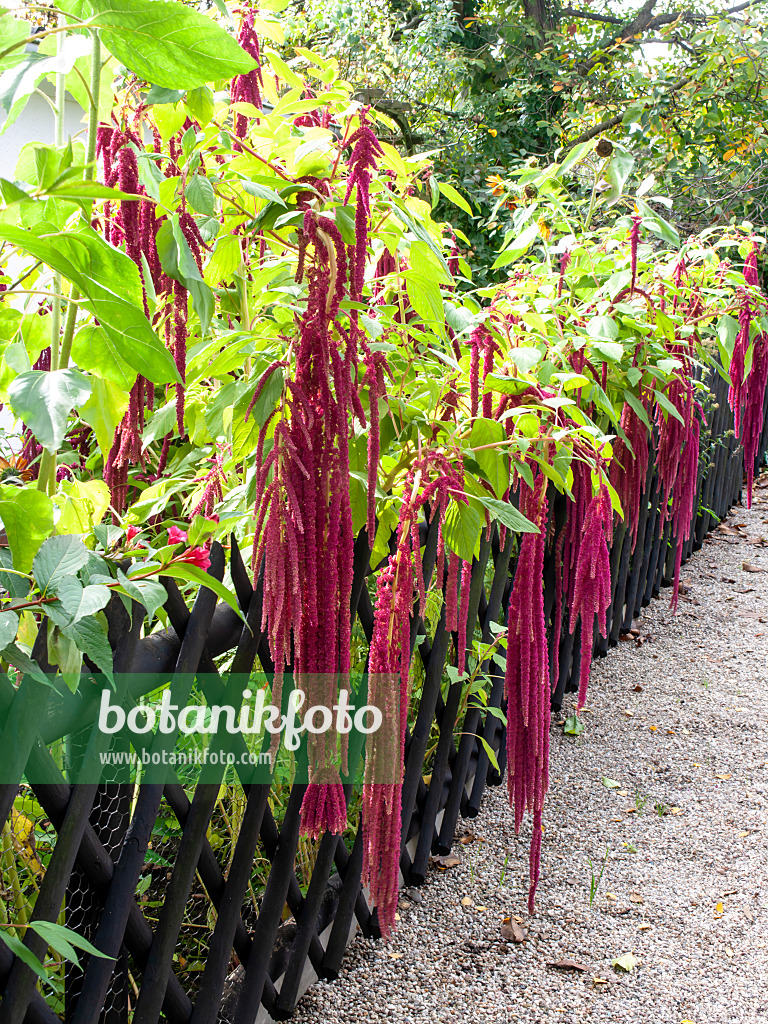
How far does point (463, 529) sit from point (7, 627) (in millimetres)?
819

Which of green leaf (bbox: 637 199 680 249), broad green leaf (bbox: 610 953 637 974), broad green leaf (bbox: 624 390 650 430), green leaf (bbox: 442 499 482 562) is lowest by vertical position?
broad green leaf (bbox: 610 953 637 974)

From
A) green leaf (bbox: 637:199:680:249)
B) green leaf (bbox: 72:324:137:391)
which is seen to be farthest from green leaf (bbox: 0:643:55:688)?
green leaf (bbox: 637:199:680:249)

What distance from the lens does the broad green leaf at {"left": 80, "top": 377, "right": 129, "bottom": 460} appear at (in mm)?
946

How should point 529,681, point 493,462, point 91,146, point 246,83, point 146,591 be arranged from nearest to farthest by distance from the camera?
point 91,146 < point 146,591 < point 246,83 < point 529,681 < point 493,462

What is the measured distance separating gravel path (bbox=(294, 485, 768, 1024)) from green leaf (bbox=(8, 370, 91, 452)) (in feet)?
4.55

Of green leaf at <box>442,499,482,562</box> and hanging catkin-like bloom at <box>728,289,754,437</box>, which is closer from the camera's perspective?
green leaf at <box>442,499,482,562</box>

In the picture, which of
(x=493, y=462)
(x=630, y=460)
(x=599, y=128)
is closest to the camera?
(x=493, y=462)

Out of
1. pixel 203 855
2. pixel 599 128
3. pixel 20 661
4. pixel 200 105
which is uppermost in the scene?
pixel 599 128

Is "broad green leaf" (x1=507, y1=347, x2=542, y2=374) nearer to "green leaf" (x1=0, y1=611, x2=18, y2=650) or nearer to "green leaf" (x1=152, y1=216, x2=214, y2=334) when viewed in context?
"green leaf" (x1=152, y1=216, x2=214, y2=334)

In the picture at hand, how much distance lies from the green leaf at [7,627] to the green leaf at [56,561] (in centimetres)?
4

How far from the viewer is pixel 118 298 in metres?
0.65

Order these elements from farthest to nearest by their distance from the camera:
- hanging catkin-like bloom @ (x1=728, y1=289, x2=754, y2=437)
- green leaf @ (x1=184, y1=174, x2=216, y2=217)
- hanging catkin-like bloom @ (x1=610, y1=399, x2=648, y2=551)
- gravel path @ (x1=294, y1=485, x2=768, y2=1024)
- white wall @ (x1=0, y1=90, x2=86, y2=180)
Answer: white wall @ (x1=0, y1=90, x2=86, y2=180)
hanging catkin-like bloom @ (x1=728, y1=289, x2=754, y2=437)
hanging catkin-like bloom @ (x1=610, y1=399, x2=648, y2=551)
gravel path @ (x1=294, y1=485, x2=768, y2=1024)
green leaf @ (x1=184, y1=174, x2=216, y2=217)

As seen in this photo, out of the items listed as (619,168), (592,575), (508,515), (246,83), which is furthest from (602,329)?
(246,83)

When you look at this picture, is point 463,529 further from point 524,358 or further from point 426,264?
point 426,264
